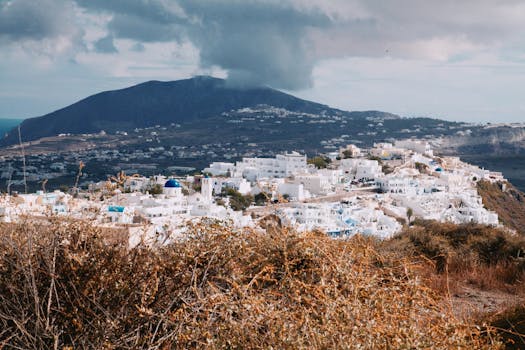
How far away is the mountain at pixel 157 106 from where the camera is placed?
13175 cm

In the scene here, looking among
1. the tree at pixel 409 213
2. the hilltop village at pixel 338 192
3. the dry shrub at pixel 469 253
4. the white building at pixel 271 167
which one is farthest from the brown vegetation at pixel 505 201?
the dry shrub at pixel 469 253

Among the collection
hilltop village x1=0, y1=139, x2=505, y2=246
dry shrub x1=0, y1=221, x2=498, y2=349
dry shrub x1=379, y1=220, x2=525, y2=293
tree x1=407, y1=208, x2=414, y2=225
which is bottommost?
tree x1=407, y1=208, x2=414, y2=225

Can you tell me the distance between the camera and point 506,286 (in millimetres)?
5586

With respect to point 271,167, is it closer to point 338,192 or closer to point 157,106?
point 338,192

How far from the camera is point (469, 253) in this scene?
22.1 ft

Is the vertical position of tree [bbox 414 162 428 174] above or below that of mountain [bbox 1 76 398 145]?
below

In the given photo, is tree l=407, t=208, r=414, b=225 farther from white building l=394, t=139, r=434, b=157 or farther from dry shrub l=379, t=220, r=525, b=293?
white building l=394, t=139, r=434, b=157

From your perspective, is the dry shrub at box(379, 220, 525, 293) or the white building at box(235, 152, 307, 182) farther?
the white building at box(235, 152, 307, 182)

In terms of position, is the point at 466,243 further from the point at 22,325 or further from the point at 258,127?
the point at 258,127

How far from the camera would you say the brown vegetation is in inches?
1644

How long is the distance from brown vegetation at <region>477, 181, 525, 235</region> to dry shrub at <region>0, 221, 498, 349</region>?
38889mm

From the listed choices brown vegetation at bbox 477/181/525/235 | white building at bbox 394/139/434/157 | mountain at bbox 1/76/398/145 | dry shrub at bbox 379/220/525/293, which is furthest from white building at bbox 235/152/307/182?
mountain at bbox 1/76/398/145

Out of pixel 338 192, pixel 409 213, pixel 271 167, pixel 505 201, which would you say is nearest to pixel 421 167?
pixel 505 201

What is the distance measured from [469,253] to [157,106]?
5792 inches
